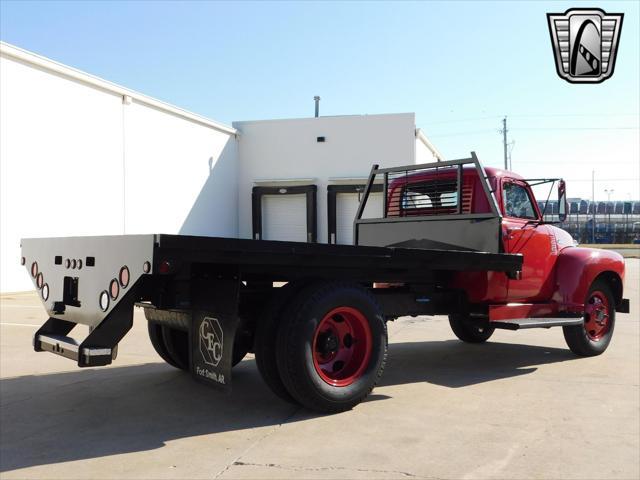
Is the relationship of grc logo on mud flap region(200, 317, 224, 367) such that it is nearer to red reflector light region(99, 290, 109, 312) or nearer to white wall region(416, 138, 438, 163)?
red reflector light region(99, 290, 109, 312)

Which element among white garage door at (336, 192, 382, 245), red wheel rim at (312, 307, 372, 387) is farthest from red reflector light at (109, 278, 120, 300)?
white garage door at (336, 192, 382, 245)

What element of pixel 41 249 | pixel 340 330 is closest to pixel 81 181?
pixel 41 249

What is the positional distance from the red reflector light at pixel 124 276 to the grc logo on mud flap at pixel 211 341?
27.0 inches

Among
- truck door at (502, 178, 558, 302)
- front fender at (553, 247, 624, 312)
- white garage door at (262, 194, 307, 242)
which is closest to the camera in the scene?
truck door at (502, 178, 558, 302)

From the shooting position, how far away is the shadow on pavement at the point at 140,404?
3941 millimetres

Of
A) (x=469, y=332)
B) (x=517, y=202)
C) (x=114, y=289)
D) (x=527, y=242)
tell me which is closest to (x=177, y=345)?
(x=114, y=289)

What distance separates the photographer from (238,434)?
4113mm

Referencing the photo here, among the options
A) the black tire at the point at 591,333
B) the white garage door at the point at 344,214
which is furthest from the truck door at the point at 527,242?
the white garage door at the point at 344,214

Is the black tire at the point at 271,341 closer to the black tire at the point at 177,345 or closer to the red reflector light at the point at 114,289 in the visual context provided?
the red reflector light at the point at 114,289

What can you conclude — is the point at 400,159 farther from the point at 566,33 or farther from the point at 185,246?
the point at 185,246

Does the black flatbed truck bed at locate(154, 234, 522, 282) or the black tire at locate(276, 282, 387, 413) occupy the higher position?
the black flatbed truck bed at locate(154, 234, 522, 282)

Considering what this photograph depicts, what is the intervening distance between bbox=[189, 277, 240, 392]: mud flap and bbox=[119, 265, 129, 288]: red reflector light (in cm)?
64

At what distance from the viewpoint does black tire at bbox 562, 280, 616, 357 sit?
689 cm

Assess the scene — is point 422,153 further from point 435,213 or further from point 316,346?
point 316,346
